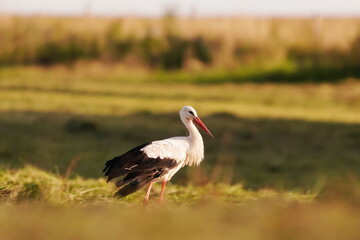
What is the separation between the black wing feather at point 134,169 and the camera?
5.13m

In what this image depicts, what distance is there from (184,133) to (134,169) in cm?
697

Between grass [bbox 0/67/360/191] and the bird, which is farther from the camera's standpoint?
grass [bbox 0/67/360/191]

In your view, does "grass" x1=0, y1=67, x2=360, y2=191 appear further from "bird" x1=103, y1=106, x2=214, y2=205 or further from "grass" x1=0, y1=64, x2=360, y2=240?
"bird" x1=103, y1=106, x2=214, y2=205

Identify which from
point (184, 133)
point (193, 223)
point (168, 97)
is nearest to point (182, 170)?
point (184, 133)

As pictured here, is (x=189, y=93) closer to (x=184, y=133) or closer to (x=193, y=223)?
(x=184, y=133)

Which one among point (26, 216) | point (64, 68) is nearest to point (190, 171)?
point (26, 216)

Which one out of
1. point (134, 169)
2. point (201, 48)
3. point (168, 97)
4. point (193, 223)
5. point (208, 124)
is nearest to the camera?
point (193, 223)

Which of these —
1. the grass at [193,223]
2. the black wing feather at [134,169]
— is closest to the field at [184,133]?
the grass at [193,223]

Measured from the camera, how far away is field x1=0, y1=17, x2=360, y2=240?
12.0 ft

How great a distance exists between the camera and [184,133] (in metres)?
12.1

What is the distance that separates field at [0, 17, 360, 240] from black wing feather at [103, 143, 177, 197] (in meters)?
0.18

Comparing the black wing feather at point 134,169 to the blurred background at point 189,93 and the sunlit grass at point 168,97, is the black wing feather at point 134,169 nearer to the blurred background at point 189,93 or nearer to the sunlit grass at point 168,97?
the blurred background at point 189,93

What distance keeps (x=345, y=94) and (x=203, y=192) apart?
38.2 ft

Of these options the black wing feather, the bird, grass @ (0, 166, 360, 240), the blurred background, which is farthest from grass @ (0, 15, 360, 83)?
grass @ (0, 166, 360, 240)
